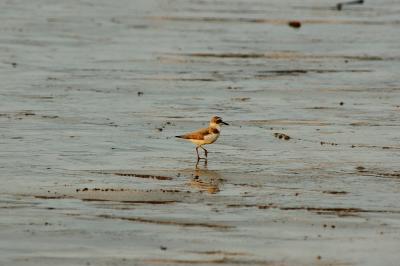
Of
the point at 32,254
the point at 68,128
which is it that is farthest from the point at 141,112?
the point at 32,254

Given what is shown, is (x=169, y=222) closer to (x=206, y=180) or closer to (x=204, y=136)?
(x=206, y=180)

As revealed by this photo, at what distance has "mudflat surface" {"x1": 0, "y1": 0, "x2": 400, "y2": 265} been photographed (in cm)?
1225

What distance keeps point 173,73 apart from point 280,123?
21.0 ft

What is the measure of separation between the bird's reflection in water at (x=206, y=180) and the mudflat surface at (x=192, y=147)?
0.08 ft

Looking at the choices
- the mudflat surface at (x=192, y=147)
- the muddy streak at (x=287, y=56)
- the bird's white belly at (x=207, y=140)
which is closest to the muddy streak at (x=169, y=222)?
the mudflat surface at (x=192, y=147)

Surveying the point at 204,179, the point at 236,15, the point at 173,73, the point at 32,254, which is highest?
the point at 236,15

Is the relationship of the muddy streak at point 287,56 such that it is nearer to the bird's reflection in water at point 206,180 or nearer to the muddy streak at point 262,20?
the muddy streak at point 262,20

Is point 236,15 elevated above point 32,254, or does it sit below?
above

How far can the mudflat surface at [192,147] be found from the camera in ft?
40.2

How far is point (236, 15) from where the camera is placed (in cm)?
4003

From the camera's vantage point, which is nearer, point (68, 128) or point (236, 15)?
point (68, 128)

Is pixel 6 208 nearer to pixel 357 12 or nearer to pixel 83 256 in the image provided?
pixel 83 256

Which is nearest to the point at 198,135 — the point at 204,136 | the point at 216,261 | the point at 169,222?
the point at 204,136

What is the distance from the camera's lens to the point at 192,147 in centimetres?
1827
